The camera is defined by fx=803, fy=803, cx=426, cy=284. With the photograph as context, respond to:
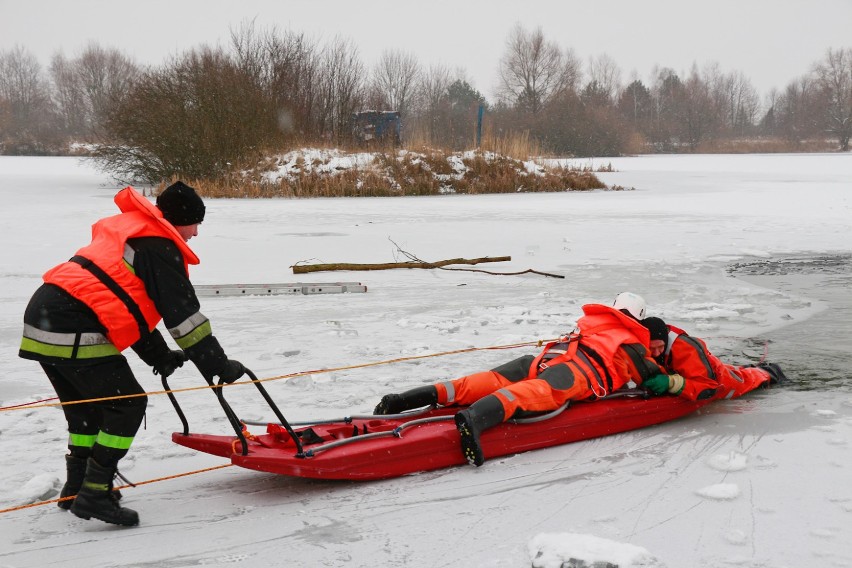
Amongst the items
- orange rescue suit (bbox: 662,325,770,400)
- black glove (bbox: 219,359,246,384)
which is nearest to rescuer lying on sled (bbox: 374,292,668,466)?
orange rescue suit (bbox: 662,325,770,400)

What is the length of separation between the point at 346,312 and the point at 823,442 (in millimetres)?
3989

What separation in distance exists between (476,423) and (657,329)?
1.36m

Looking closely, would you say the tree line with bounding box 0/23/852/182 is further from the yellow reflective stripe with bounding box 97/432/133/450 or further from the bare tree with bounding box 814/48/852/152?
the yellow reflective stripe with bounding box 97/432/133/450

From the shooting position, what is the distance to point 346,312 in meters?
6.88

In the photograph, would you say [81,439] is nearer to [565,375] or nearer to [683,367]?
[565,375]

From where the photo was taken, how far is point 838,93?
5509cm

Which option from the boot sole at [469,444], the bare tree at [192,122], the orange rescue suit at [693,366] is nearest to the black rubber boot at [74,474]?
the boot sole at [469,444]

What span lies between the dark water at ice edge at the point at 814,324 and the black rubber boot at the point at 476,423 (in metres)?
2.25

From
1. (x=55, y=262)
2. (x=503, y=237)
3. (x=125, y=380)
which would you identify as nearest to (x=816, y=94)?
(x=503, y=237)

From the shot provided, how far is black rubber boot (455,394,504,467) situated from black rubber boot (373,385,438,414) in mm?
381

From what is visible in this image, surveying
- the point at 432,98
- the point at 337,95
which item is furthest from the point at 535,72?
the point at 337,95

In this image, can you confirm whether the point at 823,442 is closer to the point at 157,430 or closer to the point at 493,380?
the point at 493,380

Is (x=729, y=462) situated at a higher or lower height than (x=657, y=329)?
lower

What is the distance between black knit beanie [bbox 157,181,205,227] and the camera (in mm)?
→ 3076
